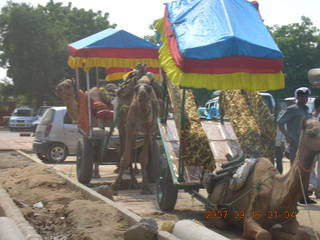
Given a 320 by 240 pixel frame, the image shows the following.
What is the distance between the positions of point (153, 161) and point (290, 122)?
11.8ft

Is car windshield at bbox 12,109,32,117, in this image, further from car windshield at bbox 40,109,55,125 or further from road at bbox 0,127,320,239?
road at bbox 0,127,320,239

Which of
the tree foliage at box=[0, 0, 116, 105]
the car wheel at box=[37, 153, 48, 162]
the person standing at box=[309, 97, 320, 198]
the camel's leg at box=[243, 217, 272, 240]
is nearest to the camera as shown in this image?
the camel's leg at box=[243, 217, 272, 240]

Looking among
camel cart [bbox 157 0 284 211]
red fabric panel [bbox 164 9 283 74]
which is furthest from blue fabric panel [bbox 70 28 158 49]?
red fabric panel [bbox 164 9 283 74]

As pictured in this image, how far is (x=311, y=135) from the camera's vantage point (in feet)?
20.7

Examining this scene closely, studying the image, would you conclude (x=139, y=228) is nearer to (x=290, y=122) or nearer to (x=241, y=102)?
(x=241, y=102)

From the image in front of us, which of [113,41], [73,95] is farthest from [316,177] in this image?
[73,95]

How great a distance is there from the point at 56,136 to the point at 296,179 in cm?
1240

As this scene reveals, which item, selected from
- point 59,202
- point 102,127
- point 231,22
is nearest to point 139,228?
point 231,22

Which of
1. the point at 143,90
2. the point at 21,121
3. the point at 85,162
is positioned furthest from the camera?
the point at 21,121

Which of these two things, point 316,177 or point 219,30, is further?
point 316,177

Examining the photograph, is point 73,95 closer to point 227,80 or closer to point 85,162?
point 85,162

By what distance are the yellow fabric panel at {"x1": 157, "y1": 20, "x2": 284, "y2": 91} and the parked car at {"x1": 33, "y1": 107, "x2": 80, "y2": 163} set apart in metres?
10.4

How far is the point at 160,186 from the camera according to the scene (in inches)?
361

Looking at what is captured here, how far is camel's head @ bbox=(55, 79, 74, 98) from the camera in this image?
13617 millimetres
